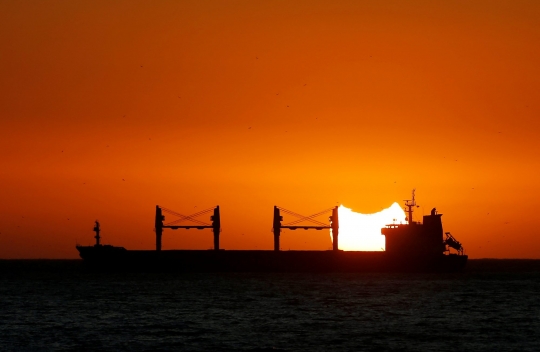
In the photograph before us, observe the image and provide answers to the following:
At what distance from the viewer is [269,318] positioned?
55125mm

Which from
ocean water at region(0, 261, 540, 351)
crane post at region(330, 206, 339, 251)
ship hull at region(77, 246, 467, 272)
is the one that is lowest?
ocean water at region(0, 261, 540, 351)

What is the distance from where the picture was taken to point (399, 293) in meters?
77.5

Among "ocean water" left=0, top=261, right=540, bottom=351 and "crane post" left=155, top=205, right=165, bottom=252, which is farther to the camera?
"crane post" left=155, top=205, right=165, bottom=252

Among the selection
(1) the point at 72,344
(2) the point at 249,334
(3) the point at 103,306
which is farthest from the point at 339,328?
(3) the point at 103,306

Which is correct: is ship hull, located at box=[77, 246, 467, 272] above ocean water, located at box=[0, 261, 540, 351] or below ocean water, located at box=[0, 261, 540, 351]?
above

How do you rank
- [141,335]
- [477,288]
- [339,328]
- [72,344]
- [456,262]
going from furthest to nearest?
[456,262] → [477,288] → [339,328] → [141,335] → [72,344]

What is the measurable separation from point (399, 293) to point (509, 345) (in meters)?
34.0

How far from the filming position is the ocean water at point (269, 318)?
143 feet

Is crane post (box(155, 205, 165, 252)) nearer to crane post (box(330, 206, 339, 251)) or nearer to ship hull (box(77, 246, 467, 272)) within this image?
ship hull (box(77, 246, 467, 272))

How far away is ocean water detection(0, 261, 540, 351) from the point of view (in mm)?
43531

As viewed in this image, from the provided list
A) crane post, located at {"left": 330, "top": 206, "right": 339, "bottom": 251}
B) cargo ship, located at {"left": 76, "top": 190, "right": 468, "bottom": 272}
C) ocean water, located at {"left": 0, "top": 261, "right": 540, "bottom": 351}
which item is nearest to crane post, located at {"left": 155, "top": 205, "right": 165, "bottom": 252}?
cargo ship, located at {"left": 76, "top": 190, "right": 468, "bottom": 272}

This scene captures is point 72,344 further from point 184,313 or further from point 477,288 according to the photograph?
point 477,288

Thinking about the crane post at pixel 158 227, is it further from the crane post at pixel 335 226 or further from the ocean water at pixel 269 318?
the ocean water at pixel 269 318

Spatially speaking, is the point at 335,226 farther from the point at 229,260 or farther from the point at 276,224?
the point at 229,260
